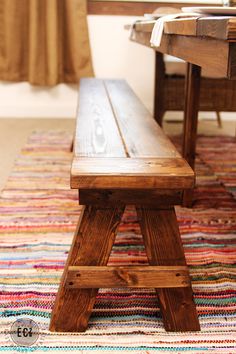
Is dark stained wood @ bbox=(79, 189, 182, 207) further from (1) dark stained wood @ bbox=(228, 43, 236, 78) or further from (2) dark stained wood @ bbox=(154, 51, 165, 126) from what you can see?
(2) dark stained wood @ bbox=(154, 51, 165, 126)

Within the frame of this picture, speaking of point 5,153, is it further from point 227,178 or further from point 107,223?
point 107,223

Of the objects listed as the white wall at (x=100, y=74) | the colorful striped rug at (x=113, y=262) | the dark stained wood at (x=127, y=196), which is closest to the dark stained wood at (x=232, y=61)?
the dark stained wood at (x=127, y=196)

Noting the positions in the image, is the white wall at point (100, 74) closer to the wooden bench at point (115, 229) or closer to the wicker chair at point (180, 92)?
the wicker chair at point (180, 92)

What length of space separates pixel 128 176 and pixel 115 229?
0.50ft

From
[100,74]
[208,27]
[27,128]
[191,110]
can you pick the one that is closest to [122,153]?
[208,27]

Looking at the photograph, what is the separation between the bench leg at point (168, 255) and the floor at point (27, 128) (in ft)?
5.17

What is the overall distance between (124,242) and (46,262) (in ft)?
0.99

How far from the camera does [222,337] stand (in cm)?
109

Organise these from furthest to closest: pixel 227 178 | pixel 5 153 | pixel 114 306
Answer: pixel 5 153
pixel 227 178
pixel 114 306

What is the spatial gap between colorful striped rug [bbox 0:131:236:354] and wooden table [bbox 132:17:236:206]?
30cm

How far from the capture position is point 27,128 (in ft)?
10.7

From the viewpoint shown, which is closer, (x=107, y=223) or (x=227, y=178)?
(x=107, y=223)

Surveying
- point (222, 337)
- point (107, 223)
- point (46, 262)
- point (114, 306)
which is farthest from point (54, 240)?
point (222, 337)

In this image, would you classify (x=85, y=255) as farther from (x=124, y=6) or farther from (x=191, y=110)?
(x=124, y=6)
